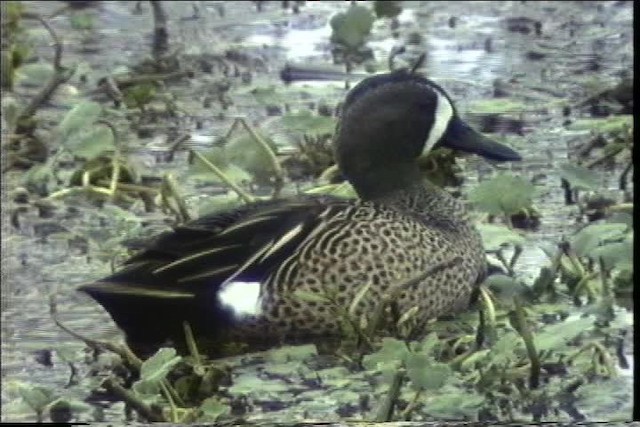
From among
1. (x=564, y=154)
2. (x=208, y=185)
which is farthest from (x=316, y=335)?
(x=564, y=154)

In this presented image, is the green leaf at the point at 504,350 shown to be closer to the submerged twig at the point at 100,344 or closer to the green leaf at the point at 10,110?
the submerged twig at the point at 100,344

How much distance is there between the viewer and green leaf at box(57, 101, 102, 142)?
305cm

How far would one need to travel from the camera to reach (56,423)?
3.03 meters

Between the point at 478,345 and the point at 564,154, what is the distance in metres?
0.34

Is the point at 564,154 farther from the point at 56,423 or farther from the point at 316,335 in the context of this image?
the point at 56,423

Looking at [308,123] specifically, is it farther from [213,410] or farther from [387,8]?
[213,410]

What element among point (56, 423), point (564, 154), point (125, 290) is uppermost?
point (564, 154)

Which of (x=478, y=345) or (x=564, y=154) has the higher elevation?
(x=564, y=154)

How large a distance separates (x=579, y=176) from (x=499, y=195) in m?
0.13

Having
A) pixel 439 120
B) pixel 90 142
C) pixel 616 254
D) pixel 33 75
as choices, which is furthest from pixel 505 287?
pixel 33 75

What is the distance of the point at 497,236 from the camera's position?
10.0ft

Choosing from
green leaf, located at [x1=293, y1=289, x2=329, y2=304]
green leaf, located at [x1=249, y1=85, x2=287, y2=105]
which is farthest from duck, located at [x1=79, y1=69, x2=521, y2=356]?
green leaf, located at [x1=249, y1=85, x2=287, y2=105]

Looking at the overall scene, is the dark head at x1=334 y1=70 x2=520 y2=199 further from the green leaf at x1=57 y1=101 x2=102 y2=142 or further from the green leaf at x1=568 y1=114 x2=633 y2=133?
the green leaf at x1=57 y1=101 x2=102 y2=142

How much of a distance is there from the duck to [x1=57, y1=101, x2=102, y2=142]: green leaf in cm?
21
